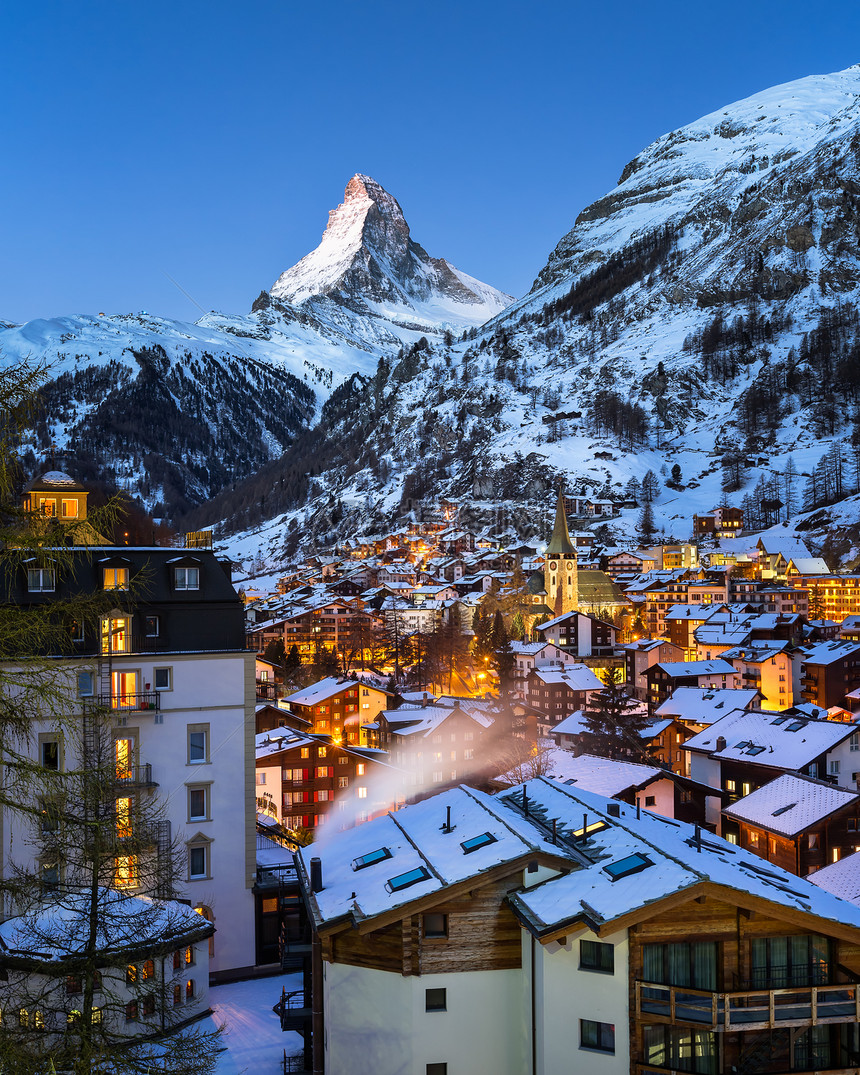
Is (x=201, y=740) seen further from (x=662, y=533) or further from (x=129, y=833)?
(x=662, y=533)

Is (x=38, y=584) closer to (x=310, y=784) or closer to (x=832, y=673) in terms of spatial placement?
(x=310, y=784)

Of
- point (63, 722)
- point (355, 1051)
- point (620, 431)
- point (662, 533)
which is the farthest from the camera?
point (620, 431)

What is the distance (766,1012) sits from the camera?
11180 millimetres

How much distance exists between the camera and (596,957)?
11.5 metres

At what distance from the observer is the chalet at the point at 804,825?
2556 centimetres

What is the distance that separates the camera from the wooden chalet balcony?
435 inches

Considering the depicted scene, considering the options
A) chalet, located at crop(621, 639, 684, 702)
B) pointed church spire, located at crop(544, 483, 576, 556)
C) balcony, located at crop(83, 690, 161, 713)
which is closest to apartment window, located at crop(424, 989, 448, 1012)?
balcony, located at crop(83, 690, 161, 713)

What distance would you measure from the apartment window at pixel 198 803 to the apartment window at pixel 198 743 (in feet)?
1.85

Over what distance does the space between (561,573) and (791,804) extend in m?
69.1

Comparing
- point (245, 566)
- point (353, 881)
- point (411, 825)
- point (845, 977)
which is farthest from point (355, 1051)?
point (245, 566)

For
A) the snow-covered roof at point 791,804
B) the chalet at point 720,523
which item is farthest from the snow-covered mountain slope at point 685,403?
the snow-covered roof at point 791,804

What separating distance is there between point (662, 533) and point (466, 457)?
46187mm

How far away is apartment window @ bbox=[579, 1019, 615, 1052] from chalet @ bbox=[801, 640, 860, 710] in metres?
47.5

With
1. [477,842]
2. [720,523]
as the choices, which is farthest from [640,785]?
[720,523]
